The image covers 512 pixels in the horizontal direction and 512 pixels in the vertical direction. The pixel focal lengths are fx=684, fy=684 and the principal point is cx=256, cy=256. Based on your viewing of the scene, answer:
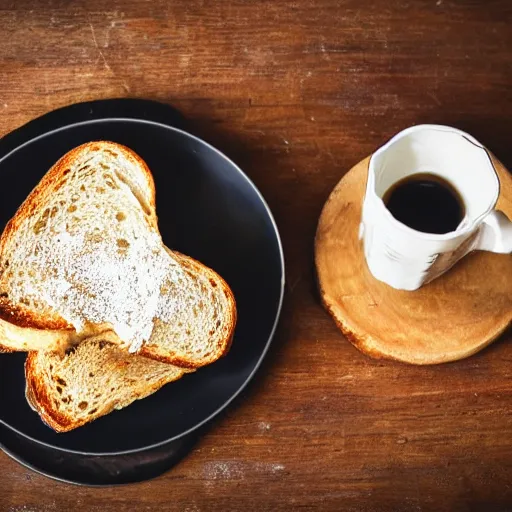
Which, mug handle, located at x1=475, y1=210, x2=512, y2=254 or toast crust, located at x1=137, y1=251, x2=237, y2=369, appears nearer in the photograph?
mug handle, located at x1=475, y1=210, x2=512, y2=254

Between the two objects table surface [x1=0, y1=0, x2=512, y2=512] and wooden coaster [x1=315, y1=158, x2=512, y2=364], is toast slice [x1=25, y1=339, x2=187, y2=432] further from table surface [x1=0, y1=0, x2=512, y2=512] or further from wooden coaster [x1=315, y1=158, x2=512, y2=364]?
wooden coaster [x1=315, y1=158, x2=512, y2=364]

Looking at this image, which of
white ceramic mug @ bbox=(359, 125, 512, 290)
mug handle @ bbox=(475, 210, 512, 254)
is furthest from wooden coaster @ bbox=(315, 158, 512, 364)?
mug handle @ bbox=(475, 210, 512, 254)

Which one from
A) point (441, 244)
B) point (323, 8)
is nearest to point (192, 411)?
point (441, 244)

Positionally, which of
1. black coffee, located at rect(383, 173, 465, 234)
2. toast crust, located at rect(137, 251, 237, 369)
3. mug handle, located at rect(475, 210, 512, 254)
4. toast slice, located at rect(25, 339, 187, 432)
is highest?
mug handle, located at rect(475, 210, 512, 254)

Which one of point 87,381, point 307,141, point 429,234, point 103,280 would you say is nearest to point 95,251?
point 103,280

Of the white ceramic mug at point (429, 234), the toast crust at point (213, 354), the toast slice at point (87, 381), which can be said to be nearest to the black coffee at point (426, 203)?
the white ceramic mug at point (429, 234)
